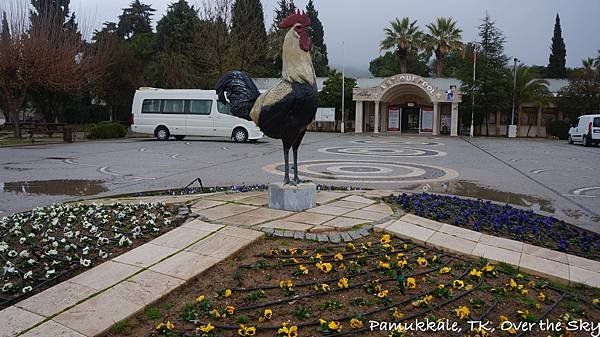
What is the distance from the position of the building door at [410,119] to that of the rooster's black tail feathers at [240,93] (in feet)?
116

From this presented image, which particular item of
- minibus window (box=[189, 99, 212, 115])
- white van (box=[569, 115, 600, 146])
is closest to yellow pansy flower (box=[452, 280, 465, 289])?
minibus window (box=[189, 99, 212, 115])

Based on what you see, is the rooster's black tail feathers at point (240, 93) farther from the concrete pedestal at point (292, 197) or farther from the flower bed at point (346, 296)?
the flower bed at point (346, 296)

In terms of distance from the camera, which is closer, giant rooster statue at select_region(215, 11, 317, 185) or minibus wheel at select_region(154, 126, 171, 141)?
giant rooster statue at select_region(215, 11, 317, 185)

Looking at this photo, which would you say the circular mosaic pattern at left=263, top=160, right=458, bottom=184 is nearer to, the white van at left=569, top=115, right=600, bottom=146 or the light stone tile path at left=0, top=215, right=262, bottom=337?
the light stone tile path at left=0, top=215, right=262, bottom=337

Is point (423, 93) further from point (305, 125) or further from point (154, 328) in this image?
point (154, 328)

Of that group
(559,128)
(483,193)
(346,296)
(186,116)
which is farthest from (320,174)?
(559,128)

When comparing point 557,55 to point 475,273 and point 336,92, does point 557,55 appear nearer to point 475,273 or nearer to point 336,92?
point 336,92

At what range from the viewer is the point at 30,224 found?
5.71m

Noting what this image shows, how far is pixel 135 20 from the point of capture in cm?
5347

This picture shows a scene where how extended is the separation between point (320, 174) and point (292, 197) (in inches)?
220

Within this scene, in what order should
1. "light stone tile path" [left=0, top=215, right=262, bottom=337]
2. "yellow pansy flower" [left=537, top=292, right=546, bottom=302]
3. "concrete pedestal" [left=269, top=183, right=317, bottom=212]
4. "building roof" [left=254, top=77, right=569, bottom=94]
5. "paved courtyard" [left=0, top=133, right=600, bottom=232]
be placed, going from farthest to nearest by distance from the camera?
"building roof" [left=254, top=77, right=569, bottom=94]
"paved courtyard" [left=0, top=133, right=600, bottom=232]
"concrete pedestal" [left=269, top=183, right=317, bottom=212]
"yellow pansy flower" [left=537, top=292, right=546, bottom=302]
"light stone tile path" [left=0, top=215, right=262, bottom=337]

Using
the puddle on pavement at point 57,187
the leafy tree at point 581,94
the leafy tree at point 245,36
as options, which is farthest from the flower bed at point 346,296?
the leafy tree at point 581,94

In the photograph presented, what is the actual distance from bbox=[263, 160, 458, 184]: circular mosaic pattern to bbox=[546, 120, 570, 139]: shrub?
26057 millimetres

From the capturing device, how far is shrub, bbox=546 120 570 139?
3425cm
